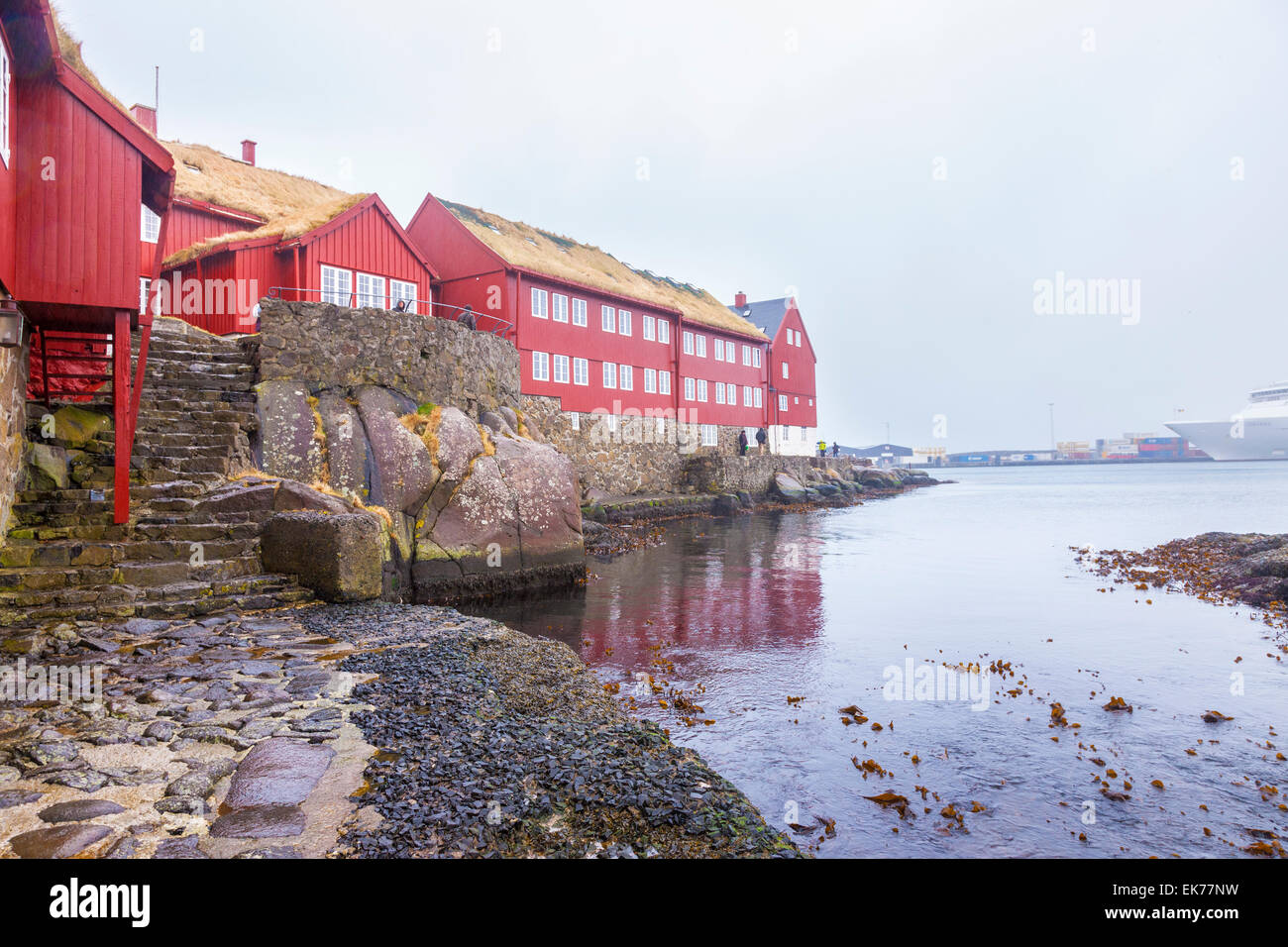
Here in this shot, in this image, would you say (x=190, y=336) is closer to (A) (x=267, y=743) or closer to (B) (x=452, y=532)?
(B) (x=452, y=532)

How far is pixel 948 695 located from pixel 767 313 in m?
44.1

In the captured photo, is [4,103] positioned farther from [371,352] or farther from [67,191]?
[371,352]

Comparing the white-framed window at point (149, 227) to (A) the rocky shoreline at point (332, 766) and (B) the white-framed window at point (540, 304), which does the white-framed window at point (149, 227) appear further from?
(A) the rocky shoreline at point (332, 766)

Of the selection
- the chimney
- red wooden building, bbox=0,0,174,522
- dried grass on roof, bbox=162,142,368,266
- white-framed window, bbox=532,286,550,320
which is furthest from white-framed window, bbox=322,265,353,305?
red wooden building, bbox=0,0,174,522

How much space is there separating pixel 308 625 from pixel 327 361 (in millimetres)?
8151

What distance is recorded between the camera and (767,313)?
49.7 metres

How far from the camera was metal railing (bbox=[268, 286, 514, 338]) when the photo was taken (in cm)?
1920

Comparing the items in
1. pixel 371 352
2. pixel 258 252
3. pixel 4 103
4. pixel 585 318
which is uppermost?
pixel 585 318

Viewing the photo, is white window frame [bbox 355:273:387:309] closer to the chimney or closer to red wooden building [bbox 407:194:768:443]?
red wooden building [bbox 407:194:768:443]

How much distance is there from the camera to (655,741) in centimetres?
569

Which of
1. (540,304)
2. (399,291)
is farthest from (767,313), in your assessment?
(399,291)

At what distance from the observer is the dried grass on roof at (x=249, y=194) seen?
20922 millimetres

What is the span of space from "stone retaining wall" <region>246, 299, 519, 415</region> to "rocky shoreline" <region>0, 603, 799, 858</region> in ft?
27.5
